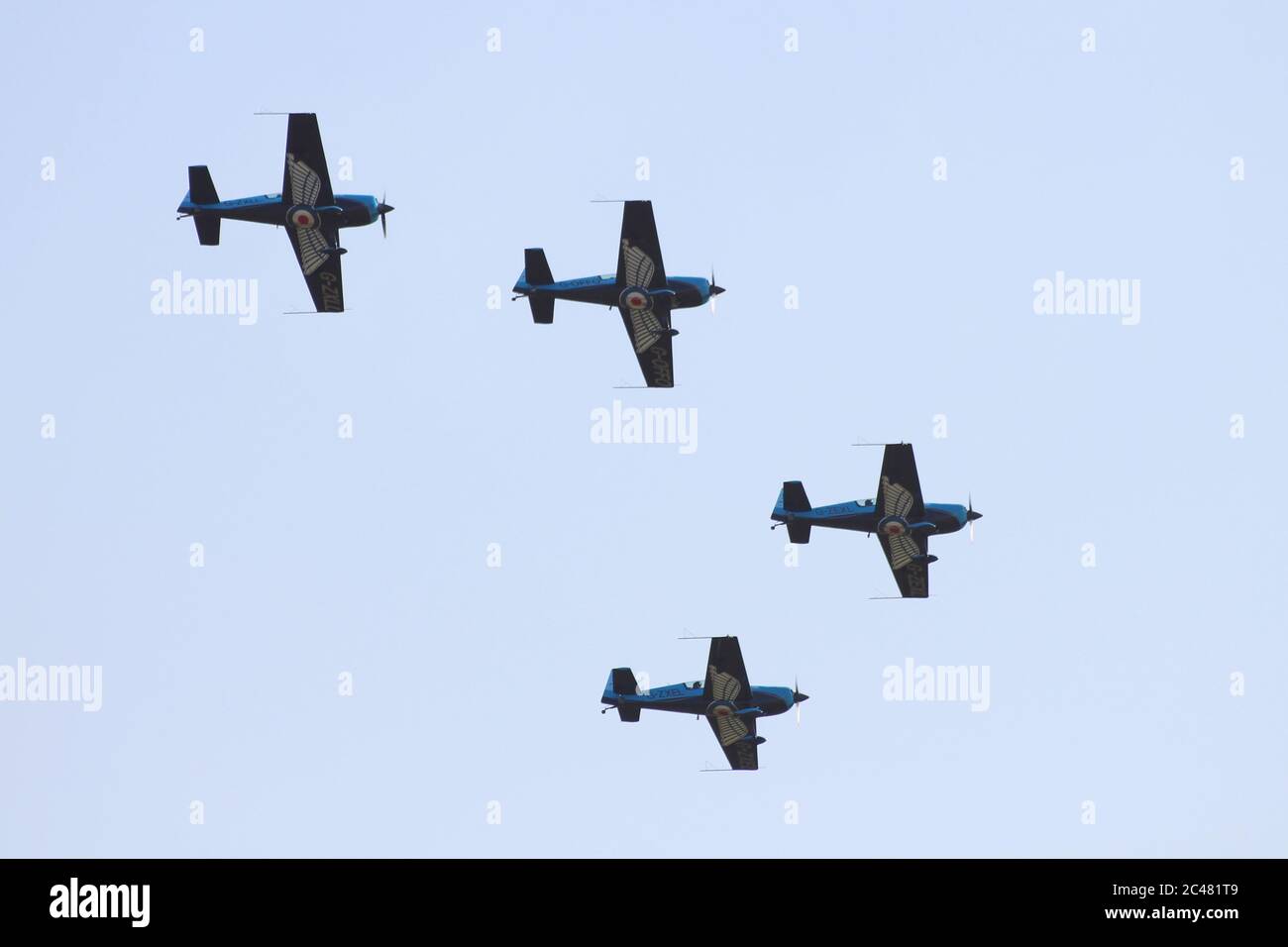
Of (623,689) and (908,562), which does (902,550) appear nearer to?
(908,562)

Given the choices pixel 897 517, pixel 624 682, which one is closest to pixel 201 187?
pixel 624 682

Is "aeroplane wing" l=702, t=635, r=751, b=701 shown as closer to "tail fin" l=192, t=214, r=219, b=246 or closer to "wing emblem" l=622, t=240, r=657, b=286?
"wing emblem" l=622, t=240, r=657, b=286

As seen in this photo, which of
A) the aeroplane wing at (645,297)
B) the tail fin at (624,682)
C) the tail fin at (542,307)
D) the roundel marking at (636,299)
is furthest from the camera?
the tail fin at (624,682)

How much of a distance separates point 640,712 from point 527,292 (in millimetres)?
15686

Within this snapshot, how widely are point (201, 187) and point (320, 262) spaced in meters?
4.52

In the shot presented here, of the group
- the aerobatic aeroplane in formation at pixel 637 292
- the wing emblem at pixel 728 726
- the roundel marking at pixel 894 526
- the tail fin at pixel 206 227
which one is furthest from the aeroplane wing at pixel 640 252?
the wing emblem at pixel 728 726

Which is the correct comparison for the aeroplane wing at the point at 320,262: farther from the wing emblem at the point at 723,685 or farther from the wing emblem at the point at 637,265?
the wing emblem at the point at 723,685

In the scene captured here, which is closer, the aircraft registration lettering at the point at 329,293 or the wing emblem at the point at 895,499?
the aircraft registration lettering at the point at 329,293

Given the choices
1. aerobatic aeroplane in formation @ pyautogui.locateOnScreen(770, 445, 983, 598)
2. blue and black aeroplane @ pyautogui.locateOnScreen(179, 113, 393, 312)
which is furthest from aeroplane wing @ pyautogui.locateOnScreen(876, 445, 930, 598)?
blue and black aeroplane @ pyautogui.locateOnScreen(179, 113, 393, 312)

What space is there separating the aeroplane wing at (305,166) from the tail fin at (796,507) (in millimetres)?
18882

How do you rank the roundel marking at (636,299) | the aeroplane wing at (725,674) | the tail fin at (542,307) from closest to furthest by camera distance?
the roundel marking at (636,299) → the tail fin at (542,307) → the aeroplane wing at (725,674)

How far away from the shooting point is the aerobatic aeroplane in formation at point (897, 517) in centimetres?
7838

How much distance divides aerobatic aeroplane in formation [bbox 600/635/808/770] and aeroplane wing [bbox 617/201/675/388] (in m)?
9.79

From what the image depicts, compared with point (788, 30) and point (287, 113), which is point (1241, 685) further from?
point (287, 113)
